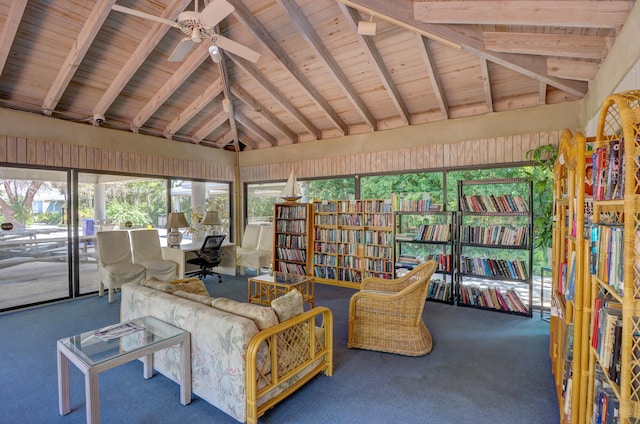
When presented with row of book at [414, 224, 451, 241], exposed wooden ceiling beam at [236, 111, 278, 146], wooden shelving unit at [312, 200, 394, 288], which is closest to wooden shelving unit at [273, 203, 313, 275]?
wooden shelving unit at [312, 200, 394, 288]

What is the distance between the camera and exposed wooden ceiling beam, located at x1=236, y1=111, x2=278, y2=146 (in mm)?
6827

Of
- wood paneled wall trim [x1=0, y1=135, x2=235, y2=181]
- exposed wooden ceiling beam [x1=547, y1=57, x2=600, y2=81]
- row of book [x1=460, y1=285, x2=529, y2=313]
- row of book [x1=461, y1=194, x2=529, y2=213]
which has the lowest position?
row of book [x1=460, y1=285, x2=529, y2=313]

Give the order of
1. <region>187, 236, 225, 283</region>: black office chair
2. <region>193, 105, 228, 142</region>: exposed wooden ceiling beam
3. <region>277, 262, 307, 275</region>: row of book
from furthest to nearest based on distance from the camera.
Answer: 1. <region>193, 105, 228, 142</region>: exposed wooden ceiling beam
2. <region>277, 262, 307, 275</region>: row of book
3. <region>187, 236, 225, 283</region>: black office chair

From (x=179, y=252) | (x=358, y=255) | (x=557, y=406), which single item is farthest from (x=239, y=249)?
(x=557, y=406)

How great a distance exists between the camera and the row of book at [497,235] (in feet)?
14.5

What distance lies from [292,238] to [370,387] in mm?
4154

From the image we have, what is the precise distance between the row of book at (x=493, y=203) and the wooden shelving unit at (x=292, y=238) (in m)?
2.86

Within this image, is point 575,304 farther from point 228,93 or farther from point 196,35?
point 228,93

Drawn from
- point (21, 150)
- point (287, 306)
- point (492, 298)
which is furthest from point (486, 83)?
point (21, 150)

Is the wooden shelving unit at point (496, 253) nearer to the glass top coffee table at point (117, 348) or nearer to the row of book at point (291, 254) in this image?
the row of book at point (291, 254)

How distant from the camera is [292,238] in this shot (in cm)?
663

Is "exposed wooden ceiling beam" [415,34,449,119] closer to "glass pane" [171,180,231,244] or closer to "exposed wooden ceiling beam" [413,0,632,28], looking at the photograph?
"exposed wooden ceiling beam" [413,0,632,28]

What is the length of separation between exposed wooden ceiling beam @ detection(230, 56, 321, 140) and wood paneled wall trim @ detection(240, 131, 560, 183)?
0.71m

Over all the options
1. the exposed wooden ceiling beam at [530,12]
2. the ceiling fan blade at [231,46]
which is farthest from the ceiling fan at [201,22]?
the exposed wooden ceiling beam at [530,12]
